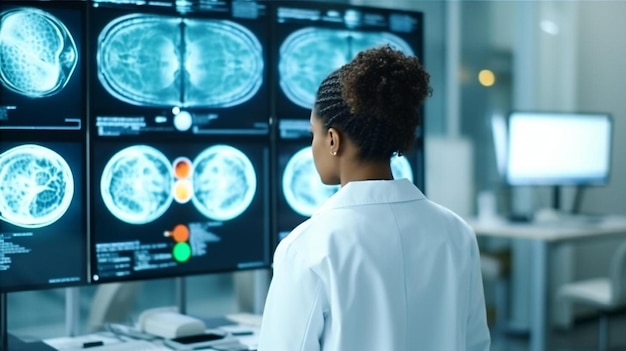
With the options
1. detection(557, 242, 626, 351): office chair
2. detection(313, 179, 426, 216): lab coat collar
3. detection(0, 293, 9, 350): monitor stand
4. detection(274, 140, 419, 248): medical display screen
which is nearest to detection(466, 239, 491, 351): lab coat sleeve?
detection(313, 179, 426, 216): lab coat collar

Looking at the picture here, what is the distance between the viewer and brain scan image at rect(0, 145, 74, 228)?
164 centimetres

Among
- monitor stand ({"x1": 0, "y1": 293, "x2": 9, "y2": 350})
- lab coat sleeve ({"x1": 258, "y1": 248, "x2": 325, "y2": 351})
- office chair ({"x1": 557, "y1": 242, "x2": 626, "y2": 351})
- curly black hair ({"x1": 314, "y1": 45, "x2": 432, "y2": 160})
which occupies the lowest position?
office chair ({"x1": 557, "y1": 242, "x2": 626, "y2": 351})

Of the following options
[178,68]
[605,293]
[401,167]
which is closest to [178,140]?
[178,68]

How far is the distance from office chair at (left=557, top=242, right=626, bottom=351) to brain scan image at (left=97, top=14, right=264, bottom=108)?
80.6 inches

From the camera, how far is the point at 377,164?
1311mm

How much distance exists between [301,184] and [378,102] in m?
0.80

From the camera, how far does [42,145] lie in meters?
1.67

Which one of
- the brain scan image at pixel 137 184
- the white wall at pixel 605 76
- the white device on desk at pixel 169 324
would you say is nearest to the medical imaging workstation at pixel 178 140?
the brain scan image at pixel 137 184

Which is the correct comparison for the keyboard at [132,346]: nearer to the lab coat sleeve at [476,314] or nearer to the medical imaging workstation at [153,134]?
the medical imaging workstation at [153,134]

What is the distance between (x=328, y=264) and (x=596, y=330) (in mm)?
3882

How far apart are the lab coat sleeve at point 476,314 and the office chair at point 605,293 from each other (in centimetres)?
204

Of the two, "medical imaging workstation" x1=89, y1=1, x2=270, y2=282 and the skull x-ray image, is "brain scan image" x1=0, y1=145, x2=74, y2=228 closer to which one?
"medical imaging workstation" x1=89, y1=1, x2=270, y2=282

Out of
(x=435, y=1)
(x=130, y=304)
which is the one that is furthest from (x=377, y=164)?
(x=435, y=1)

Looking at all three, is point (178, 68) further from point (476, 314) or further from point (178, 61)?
point (476, 314)
